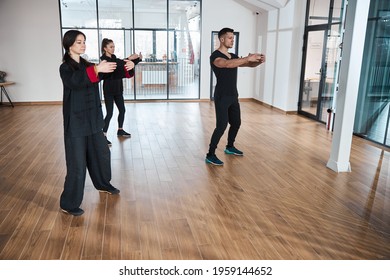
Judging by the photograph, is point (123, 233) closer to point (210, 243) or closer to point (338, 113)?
point (210, 243)

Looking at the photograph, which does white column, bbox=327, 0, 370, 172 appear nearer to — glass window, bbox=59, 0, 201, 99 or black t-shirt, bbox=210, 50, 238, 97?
black t-shirt, bbox=210, 50, 238, 97

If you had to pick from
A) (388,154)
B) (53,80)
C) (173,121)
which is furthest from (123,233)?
(53,80)

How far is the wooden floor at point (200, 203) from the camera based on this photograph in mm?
2549

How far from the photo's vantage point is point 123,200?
11.0ft

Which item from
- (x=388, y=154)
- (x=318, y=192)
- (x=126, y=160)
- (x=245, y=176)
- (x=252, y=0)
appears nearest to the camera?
(x=318, y=192)

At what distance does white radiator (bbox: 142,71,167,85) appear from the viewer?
9.90 metres

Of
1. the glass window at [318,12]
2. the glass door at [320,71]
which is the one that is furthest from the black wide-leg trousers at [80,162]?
the glass window at [318,12]

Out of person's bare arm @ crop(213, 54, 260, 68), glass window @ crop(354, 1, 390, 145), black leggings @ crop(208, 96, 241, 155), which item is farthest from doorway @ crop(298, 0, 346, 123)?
person's bare arm @ crop(213, 54, 260, 68)

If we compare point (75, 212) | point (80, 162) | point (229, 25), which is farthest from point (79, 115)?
point (229, 25)

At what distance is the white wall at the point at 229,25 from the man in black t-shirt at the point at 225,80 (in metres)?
5.60

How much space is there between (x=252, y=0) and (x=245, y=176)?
20.3 ft

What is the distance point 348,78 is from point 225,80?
1392mm

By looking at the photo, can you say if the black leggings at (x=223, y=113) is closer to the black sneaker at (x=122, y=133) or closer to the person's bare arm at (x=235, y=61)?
the person's bare arm at (x=235, y=61)

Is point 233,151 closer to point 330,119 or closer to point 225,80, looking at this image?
point 225,80
